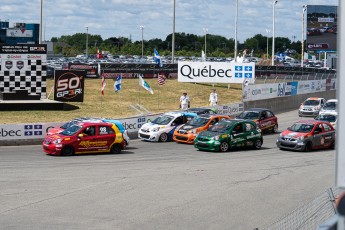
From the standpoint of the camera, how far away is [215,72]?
50.5 m

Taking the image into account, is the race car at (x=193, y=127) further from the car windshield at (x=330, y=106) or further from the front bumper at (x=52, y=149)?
the car windshield at (x=330, y=106)

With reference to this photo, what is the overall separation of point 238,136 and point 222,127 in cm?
81

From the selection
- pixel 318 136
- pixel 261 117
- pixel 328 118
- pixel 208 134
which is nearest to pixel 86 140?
pixel 208 134

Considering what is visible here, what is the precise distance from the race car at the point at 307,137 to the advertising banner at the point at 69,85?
1711cm

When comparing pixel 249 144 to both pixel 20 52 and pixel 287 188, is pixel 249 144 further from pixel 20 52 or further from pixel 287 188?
pixel 20 52

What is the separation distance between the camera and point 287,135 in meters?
26.1

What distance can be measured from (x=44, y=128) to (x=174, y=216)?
14792mm

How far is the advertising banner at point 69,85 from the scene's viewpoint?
39206 millimetres

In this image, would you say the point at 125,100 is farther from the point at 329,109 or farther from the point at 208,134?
the point at 208,134

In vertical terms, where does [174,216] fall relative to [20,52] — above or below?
below

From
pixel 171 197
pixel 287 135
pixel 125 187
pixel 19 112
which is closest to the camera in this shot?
pixel 171 197

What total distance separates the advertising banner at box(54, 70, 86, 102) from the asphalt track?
1422 centimetres

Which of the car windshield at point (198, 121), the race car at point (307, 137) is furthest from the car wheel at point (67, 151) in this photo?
the race car at point (307, 137)

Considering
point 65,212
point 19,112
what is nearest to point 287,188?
point 65,212
